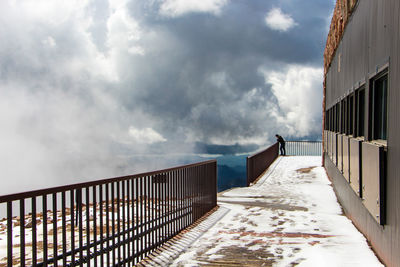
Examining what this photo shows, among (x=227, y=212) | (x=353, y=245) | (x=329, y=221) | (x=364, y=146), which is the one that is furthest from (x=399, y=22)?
(x=227, y=212)

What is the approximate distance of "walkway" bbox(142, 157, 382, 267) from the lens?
5.77 meters

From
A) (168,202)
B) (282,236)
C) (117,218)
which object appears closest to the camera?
(117,218)

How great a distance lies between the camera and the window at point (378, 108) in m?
5.95

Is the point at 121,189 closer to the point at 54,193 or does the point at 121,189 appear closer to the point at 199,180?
the point at 54,193

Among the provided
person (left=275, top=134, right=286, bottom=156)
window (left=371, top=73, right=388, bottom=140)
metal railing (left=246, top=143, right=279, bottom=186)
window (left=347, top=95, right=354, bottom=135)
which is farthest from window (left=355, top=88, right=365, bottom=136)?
person (left=275, top=134, right=286, bottom=156)

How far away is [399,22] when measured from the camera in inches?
179

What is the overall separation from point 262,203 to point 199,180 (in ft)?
10.7

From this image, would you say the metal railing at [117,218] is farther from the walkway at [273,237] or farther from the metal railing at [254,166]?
the metal railing at [254,166]

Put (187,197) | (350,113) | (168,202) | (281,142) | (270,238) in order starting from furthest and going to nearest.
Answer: (281,142), (350,113), (187,197), (270,238), (168,202)

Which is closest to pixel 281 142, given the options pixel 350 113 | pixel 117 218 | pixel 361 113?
pixel 350 113

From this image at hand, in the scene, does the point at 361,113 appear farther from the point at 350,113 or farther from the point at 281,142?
the point at 281,142

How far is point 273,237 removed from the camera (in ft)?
23.5

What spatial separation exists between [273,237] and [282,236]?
0.21m

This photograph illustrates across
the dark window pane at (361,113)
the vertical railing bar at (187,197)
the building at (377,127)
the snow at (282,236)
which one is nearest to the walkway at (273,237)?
the snow at (282,236)
